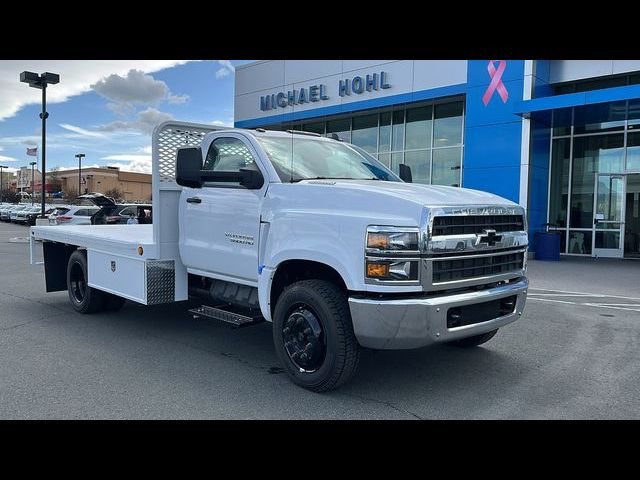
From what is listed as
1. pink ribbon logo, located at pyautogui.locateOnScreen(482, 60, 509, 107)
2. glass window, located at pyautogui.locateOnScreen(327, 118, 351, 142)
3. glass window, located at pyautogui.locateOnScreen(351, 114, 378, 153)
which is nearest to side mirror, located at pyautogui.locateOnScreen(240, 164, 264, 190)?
pink ribbon logo, located at pyautogui.locateOnScreen(482, 60, 509, 107)

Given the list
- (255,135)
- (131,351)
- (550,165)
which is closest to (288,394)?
(131,351)

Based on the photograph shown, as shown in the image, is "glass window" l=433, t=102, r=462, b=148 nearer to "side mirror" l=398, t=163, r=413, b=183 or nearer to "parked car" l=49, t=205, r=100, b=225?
"parked car" l=49, t=205, r=100, b=225

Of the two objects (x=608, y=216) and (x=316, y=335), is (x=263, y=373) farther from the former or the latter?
(x=608, y=216)

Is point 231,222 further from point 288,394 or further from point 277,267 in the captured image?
point 288,394

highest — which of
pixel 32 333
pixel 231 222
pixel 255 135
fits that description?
pixel 255 135

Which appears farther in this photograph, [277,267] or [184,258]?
[184,258]

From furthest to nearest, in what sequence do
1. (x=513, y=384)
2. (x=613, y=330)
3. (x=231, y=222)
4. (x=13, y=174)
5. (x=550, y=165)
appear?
1. (x=13, y=174)
2. (x=550, y=165)
3. (x=613, y=330)
4. (x=231, y=222)
5. (x=513, y=384)

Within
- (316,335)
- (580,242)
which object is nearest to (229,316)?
(316,335)

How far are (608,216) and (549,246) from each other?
2.79 metres

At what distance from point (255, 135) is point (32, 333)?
139 inches

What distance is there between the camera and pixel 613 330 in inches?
277

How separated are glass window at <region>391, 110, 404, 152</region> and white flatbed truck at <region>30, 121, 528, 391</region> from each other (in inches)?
602

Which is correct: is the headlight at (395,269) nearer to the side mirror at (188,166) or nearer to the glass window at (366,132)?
the side mirror at (188,166)

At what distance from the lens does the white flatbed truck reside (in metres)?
4.07
